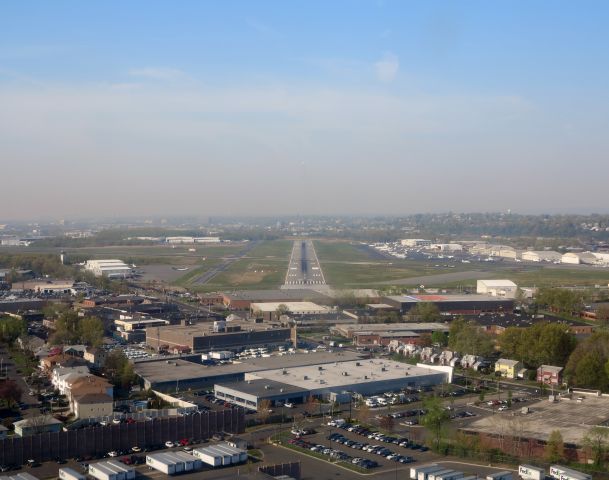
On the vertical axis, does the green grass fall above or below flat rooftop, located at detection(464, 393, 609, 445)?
above

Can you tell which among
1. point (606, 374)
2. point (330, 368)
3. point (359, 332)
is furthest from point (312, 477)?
point (359, 332)

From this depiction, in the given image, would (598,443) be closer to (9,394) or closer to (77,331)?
(9,394)

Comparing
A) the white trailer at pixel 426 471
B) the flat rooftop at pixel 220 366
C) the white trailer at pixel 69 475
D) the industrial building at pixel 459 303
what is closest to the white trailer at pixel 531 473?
the white trailer at pixel 426 471

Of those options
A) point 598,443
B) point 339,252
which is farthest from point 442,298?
point 339,252

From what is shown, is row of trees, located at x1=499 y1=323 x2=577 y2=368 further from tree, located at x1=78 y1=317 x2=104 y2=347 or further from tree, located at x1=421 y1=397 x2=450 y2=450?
tree, located at x1=78 y1=317 x2=104 y2=347

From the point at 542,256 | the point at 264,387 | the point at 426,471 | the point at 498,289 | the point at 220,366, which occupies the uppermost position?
the point at 542,256

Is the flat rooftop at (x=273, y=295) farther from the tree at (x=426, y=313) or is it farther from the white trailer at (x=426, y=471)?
the white trailer at (x=426, y=471)

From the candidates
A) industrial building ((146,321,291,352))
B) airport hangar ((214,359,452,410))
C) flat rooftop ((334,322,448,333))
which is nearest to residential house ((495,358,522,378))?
airport hangar ((214,359,452,410))
